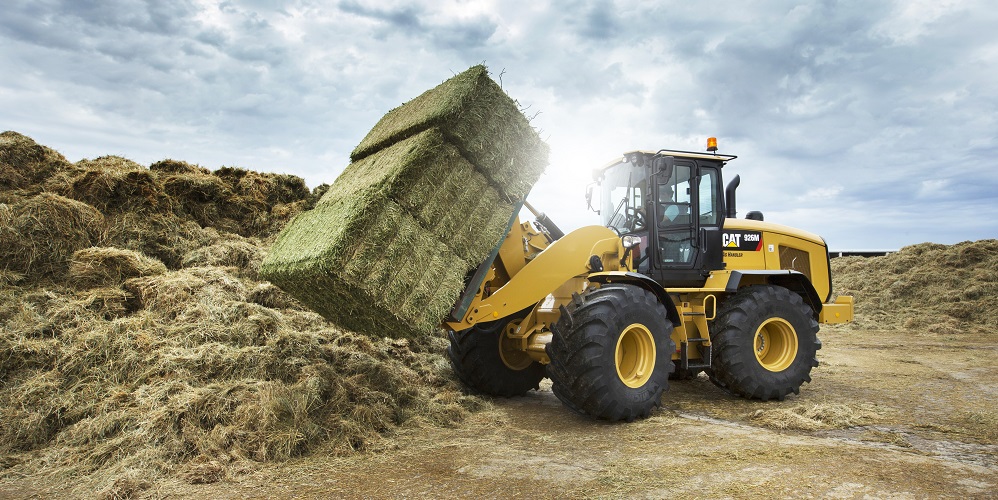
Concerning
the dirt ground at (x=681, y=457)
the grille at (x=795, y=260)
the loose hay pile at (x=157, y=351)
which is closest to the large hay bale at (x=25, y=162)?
the loose hay pile at (x=157, y=351)

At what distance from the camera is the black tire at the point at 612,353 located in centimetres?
575

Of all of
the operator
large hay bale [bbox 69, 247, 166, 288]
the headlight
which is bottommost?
large hay bale [bbox 69, 247, 166, 288]

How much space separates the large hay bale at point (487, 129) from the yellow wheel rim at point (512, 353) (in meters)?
2.20

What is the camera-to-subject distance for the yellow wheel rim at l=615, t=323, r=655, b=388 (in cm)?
620

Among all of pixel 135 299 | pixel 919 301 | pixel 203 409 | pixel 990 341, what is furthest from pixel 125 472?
pixel 919 301

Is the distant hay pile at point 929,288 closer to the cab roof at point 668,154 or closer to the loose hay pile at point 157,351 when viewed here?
the cab roof at point 668,154

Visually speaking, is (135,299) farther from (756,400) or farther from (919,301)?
(919,301)

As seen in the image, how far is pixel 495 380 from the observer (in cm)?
745

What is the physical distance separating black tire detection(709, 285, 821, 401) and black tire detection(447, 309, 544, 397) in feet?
7.63

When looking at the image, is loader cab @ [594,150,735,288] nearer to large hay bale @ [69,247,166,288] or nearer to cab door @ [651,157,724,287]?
cab door @ [651,157,724,287]

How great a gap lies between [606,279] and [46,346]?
18.2ft

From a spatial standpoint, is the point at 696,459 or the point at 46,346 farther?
the point at 46,346

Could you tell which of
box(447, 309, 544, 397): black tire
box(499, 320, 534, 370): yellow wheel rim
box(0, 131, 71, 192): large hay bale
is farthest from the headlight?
box(0, 131, 71, 192): large hay bale

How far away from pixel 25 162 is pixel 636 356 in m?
8.74
